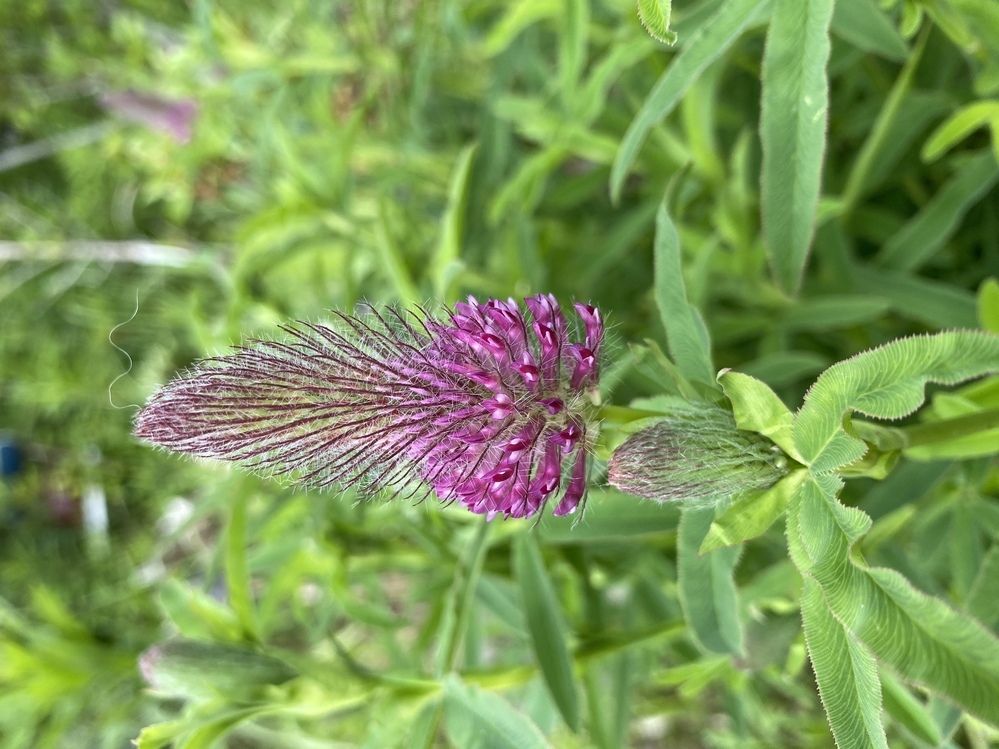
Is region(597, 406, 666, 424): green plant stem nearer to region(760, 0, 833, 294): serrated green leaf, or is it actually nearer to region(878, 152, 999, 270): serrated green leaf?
region(760, 0, 833, 294): serrated green leaf

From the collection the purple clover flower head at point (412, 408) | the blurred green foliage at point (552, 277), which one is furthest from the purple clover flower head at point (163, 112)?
the purple clover flower head at point (412, 408)

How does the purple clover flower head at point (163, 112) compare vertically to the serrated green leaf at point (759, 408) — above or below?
above

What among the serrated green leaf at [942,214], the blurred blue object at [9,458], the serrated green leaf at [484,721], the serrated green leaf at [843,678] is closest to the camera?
the serrated green leaf at [843,678]

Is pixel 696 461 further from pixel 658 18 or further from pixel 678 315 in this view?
pixel 658 18

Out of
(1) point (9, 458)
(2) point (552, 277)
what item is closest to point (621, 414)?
(2) point (552, 277)

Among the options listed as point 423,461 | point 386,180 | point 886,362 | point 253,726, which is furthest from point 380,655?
point 886,362

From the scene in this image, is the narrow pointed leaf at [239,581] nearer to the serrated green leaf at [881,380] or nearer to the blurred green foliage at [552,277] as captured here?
the blurred green foliage at [552,277]
